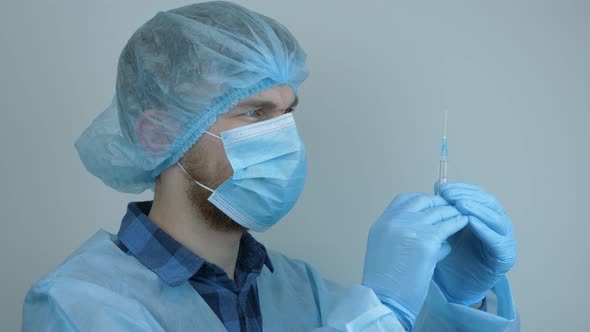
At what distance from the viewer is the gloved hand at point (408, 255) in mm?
1218

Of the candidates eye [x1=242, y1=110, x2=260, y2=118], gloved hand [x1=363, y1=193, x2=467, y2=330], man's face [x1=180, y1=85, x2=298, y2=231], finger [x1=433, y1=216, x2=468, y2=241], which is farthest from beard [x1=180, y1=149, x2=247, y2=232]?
finger [x1=433, y1=216, x2=468, y2=241]

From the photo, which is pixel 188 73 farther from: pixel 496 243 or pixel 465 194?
pixel 496 243

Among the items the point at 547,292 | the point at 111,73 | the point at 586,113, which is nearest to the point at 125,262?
the point at 111,73

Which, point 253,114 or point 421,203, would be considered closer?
point 421,203

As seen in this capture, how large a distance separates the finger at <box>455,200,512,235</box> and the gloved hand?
0.10ft

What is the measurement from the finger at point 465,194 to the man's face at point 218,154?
1.46ft

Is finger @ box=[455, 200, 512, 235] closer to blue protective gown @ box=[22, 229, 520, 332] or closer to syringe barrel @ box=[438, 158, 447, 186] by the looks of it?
syringe barrel @ box=[438, 158, 447, 186]

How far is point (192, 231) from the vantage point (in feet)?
4.83

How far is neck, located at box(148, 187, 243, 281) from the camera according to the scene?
147 cm

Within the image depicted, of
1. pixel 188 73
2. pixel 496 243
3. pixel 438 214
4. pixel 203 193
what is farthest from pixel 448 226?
pixel 188 73

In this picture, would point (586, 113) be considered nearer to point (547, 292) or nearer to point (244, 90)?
point (547, 292)

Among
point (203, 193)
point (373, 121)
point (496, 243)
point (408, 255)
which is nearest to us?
point (408, 255)

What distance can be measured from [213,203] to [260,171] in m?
0.14

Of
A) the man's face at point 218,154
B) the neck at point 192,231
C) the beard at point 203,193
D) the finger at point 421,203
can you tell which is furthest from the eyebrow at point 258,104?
the finger at point 421,203
